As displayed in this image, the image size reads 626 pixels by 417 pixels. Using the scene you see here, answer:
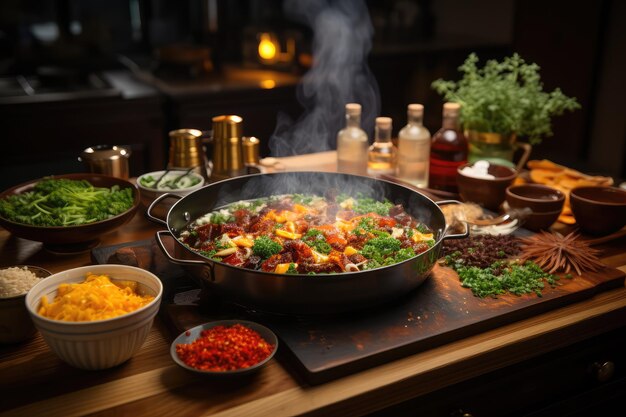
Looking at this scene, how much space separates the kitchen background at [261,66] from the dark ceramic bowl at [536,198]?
87.6 inches

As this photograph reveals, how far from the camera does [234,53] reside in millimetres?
6547

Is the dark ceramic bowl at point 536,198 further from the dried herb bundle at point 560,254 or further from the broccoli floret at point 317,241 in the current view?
the broccoli floret at point 317,241

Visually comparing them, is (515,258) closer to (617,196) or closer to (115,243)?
(617,196)

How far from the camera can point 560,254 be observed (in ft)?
6.93

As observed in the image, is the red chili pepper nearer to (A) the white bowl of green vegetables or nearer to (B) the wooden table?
(B) the wooden table

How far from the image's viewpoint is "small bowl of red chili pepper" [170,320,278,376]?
1.49m

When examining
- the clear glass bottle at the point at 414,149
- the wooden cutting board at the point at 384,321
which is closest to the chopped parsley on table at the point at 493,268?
the wooden cutting board at the point at 384,321

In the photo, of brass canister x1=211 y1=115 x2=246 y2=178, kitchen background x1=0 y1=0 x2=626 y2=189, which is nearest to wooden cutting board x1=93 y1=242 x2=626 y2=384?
brass canister x1=211 y1=115 x2=246 y2=178

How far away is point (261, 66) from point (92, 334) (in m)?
4.93

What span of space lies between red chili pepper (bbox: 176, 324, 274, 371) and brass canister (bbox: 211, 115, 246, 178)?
1.23 meters

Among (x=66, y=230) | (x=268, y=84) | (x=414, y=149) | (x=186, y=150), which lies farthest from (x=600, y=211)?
(x=268, y=84)

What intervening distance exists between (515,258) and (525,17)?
5.15 meters

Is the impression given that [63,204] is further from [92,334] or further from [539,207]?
[539,207]

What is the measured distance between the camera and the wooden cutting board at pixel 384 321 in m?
1.56
